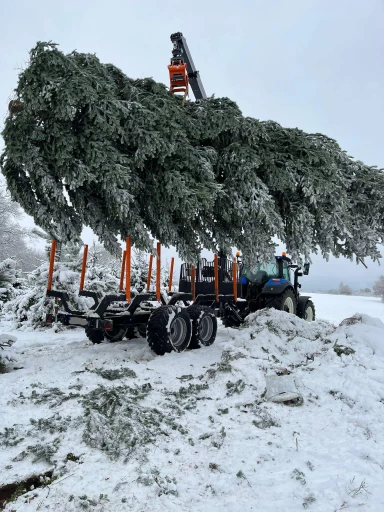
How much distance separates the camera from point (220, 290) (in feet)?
32.1

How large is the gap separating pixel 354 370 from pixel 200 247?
420cm

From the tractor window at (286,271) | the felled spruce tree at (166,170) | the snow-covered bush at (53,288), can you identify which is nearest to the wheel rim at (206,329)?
the felled spruce tree at (166,170)

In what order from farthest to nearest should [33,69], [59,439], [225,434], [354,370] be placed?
[33,69]
[354,370]
[225,434]
[59,439]

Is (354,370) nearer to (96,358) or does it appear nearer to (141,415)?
(141,415)

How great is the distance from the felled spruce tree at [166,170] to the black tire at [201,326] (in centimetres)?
124

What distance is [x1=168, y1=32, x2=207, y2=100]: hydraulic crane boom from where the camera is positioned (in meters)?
9.71

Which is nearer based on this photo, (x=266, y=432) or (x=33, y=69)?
(x=266, y=432)

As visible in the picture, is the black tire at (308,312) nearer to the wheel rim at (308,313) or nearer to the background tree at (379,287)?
the wheel rim at (308,313)

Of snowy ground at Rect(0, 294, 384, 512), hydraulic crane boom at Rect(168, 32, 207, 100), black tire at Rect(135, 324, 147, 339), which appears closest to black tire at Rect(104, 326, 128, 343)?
black tire at Rect(135, 324, 147, 339)

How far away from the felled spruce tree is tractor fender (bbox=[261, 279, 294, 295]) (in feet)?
6.04

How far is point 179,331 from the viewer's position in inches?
299

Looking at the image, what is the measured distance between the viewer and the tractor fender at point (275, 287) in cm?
1084

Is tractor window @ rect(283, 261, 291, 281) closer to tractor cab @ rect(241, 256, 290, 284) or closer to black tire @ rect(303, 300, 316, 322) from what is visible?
tractor cab @ rect(241, 256, 290, 284)

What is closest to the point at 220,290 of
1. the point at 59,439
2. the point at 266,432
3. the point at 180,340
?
the point at 180,340
